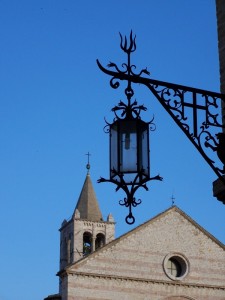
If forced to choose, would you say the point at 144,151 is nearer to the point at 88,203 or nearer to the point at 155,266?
the point at 155,266

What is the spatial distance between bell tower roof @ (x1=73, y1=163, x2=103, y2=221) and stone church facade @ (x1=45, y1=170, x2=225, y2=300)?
2410 cm

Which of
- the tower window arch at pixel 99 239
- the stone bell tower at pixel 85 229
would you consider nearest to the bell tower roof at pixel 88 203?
the stone bell tower at pixel 85 229

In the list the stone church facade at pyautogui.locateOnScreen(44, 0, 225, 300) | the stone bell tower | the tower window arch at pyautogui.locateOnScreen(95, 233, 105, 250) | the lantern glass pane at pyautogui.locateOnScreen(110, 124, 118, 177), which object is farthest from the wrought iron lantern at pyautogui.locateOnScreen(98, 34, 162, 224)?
the tower window arch at pyautogui.locateOnScreen(95, 233, 105, 250)

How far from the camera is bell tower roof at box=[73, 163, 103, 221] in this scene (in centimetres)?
5294

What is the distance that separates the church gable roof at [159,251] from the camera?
27.0 meters

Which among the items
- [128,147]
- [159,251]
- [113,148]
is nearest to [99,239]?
[159,251]

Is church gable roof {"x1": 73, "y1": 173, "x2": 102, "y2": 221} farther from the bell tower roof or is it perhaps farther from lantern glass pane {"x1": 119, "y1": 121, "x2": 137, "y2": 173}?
lantern glass pane {"x1": 119, "y1": 121, "x2": 137, "y2": 173}

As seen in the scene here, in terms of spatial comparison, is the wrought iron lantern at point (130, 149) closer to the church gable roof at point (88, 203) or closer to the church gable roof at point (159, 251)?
the church gable roof at point (159, 251)

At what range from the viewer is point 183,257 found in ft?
93.1

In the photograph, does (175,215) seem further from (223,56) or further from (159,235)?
(223,56)

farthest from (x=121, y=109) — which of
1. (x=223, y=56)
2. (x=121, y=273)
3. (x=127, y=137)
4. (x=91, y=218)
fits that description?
(x=91, y=218)

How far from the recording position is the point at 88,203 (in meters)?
53.7

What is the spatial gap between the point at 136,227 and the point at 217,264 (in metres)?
3.91

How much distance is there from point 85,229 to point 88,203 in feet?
6.89
